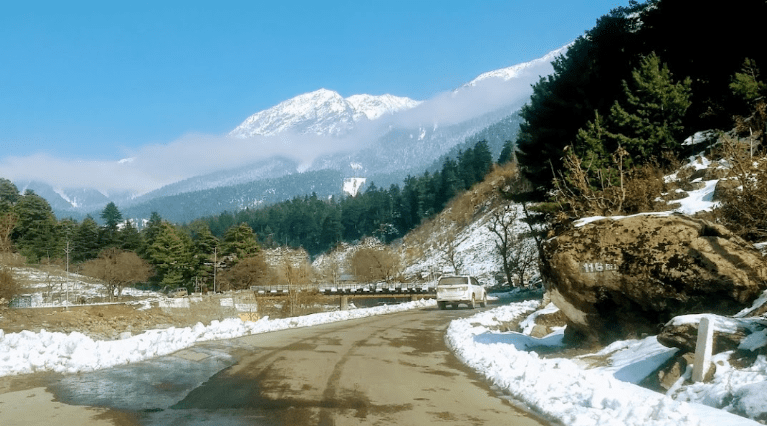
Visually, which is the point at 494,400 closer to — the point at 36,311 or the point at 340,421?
the point at 340,421

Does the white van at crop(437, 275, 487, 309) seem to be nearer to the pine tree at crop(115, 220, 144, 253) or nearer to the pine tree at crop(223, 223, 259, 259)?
the pine tree at crop(223, 223, 259, 259)

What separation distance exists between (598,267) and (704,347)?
411 cm

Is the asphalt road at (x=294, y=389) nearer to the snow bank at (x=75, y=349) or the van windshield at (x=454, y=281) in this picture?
the snow bank at (x=75, y=349)

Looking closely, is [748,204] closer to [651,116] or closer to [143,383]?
[143,383]

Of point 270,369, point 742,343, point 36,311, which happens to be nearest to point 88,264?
point 36,311

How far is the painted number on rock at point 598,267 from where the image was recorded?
11625 mm

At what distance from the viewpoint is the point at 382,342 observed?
17.2m

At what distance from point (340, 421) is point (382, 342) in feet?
32.6

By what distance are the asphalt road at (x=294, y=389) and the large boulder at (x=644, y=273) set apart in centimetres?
286

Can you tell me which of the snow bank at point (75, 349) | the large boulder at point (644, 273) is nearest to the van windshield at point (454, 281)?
the snow bank at point (75, 349)

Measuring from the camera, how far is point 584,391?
26.8 feet

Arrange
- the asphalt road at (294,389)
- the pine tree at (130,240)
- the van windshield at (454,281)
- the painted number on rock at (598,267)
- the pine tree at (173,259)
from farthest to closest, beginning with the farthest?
1. the pine tree at (130,240)
2. the pine tree at (173,259)
3. the van windshield at (454,281)
4. the painted number on rock at (598,267)
5. the asphalt road at (294,389)

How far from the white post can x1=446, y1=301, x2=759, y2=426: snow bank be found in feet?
2.37

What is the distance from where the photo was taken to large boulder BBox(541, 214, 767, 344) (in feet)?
34.3
